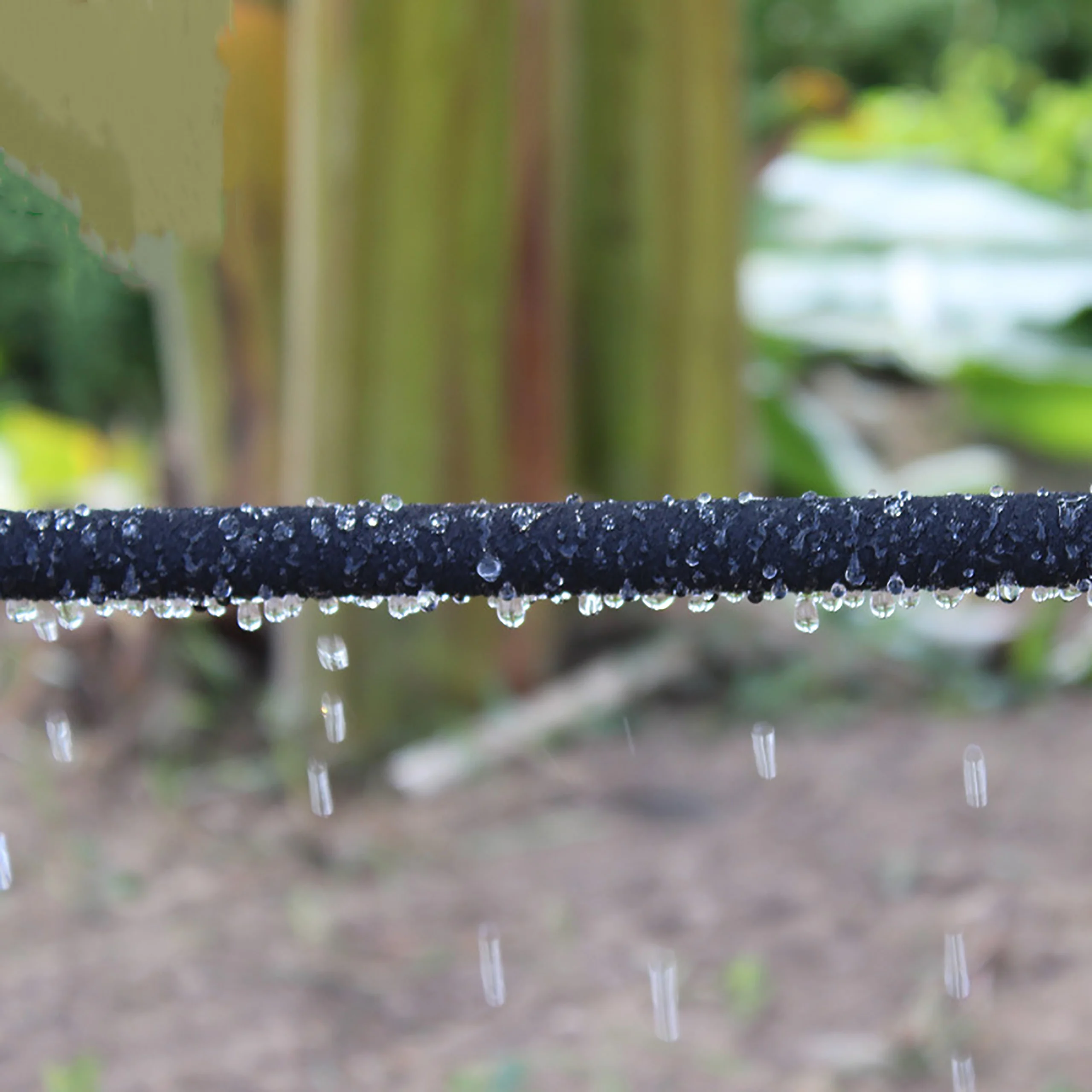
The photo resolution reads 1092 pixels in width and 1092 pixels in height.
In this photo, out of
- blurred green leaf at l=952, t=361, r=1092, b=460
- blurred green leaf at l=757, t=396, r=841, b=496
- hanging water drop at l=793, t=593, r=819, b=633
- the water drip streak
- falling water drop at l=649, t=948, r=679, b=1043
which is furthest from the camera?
blurred green leaf at l=952, t=361, r=1092, b=460

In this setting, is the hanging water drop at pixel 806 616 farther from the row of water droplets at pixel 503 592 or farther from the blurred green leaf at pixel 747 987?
the blurred green leaf at pixel 747 987

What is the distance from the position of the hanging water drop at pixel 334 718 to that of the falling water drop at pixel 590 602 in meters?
1.16

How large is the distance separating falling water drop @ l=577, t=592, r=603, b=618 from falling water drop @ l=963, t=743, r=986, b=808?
1.13 m

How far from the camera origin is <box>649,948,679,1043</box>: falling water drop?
1.01m

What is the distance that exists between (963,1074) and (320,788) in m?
0.76

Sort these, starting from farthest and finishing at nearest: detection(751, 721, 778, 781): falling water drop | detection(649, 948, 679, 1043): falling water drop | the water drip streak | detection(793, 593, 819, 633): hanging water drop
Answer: detection(751, 721, 778, 781): falling water drop, detection(649, 948, 679, 1043): falling water drop, detection(793, 593, 819, 633): hanging water drop, the water drip streak

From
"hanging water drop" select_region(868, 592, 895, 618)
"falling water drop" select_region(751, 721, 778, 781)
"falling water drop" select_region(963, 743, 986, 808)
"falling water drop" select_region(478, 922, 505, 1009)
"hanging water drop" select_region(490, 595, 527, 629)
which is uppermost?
"hanging water drop" select_region(490, 595, 527, 629)

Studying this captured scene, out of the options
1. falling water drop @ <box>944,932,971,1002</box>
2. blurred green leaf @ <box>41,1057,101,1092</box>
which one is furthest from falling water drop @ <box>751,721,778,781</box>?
blurred green leaf @ <box>41,1057,101,1092</box>

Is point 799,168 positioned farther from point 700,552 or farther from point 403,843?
point 700,552

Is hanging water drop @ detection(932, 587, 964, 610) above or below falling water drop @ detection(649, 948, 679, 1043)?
above

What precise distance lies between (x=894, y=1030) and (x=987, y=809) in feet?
1.43

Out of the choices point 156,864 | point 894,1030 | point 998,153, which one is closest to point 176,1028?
point 156,864

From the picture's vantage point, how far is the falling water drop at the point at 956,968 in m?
1.03

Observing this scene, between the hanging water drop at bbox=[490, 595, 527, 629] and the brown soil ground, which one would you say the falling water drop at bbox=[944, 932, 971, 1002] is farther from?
the hanging water drop at bbox=[490, 595, 527, 629]
